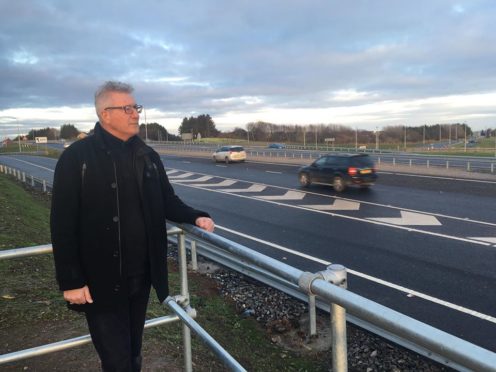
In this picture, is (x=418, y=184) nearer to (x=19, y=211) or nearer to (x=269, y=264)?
(x=19, y=211)

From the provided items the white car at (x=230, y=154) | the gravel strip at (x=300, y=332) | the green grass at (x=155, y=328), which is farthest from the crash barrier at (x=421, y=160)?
the green grass at (x=155, y=328)

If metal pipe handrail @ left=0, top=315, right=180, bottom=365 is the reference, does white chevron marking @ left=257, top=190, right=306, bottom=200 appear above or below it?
below

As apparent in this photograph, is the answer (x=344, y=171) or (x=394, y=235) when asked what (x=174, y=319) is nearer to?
(x=394, y=235)

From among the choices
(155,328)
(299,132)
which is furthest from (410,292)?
(299,132)

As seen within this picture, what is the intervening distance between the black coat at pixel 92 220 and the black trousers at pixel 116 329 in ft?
0.28

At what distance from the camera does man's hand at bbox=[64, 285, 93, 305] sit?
2439mm

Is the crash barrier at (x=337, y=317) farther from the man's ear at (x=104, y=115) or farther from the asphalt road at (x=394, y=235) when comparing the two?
the asphalt road at (x=394, y=235)

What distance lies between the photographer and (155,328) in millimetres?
4906

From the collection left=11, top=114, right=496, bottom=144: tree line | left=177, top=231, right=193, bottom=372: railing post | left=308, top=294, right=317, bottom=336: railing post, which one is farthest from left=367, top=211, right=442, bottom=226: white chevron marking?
left=11, top=114, right=496, bottom=144: tree line

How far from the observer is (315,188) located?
20.9m

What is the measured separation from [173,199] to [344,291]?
5.37 ft

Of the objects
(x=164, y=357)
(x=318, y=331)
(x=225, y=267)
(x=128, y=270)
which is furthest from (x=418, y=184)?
(x=128, y=270)

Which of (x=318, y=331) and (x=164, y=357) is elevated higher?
(x=164, y=357)

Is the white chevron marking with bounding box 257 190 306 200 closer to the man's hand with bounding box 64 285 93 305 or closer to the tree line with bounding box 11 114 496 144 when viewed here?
the man's hand with bounding box 64 285 93 305
